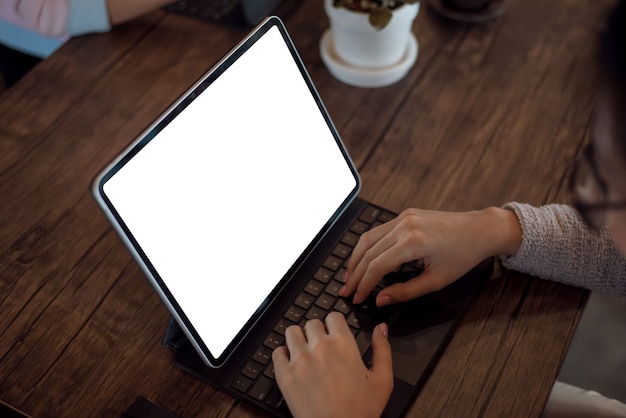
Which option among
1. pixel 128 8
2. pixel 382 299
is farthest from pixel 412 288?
pixel 128 8

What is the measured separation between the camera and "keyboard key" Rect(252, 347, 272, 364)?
2.45 ft

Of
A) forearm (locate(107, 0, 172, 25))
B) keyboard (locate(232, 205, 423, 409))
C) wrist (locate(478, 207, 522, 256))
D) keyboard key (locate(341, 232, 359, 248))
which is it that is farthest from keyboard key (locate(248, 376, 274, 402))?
forearm (locate(107, 0, 172, 25))

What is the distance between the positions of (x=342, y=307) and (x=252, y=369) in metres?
0.13

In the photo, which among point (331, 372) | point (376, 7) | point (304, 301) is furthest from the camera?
point (376, 7)

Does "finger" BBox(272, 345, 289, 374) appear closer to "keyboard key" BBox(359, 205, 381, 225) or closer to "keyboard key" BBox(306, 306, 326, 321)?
"keyboard key" BBox(306, 306, 326, 321)

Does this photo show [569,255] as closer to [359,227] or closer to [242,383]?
[359,227]

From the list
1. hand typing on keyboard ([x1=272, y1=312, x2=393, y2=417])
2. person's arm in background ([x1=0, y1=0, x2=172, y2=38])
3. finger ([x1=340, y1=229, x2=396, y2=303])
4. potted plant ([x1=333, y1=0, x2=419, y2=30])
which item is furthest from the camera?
person's arm in background ([x1=0, y1=0, x2=172, y2=38])

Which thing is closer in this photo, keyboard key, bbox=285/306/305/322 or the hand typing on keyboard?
the hand typing on keyboard

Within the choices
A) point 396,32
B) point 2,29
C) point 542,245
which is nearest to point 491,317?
point 542,245

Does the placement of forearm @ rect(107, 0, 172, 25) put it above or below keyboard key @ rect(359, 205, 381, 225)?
above

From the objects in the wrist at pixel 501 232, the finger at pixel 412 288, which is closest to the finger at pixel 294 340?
the finger at pixel 412 288

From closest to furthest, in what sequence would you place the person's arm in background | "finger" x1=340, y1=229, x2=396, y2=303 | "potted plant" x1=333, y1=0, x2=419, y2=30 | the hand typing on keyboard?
the hand typing on keyboard, "finger" x1=340, y1=229, x2=396, y2=303, "potted plant" x1=333, y1=0, x2=419, y2=30, the person's arm in background

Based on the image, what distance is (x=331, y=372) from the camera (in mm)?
693

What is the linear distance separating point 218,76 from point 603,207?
1.33 feet
